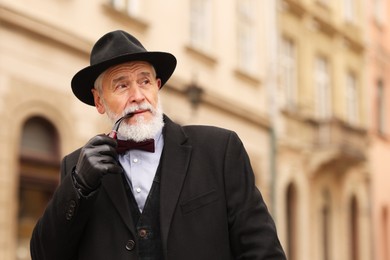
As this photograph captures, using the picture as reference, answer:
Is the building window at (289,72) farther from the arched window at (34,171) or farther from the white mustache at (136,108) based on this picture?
the white mustache at (136,108)

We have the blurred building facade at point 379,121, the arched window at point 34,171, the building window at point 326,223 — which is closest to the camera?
the arched window at point 34,171

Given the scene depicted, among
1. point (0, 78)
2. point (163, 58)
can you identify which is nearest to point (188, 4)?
point (0, 78)

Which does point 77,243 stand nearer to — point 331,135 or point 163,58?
point 163,58

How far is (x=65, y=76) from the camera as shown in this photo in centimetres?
1302

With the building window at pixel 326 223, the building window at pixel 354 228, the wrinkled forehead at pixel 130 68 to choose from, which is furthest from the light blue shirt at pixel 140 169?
the building window at pixel 354 228

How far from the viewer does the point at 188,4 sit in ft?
55.9

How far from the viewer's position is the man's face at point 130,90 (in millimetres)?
3576

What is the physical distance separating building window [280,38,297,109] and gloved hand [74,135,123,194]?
1827cm

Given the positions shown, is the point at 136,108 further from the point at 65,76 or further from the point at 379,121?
the point at 379,121

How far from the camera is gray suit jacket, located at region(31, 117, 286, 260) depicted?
3.44 m

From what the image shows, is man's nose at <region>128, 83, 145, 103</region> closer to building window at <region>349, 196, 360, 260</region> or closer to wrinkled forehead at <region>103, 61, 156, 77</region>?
wrinkled forehead at <region>103, 61, 156, 77</region>

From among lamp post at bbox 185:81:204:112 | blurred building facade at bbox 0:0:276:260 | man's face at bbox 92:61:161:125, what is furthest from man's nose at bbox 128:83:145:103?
lamp post at bbox 185:81:204:112

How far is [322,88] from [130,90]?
20977 mm

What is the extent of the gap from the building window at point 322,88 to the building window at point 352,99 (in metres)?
1.51
